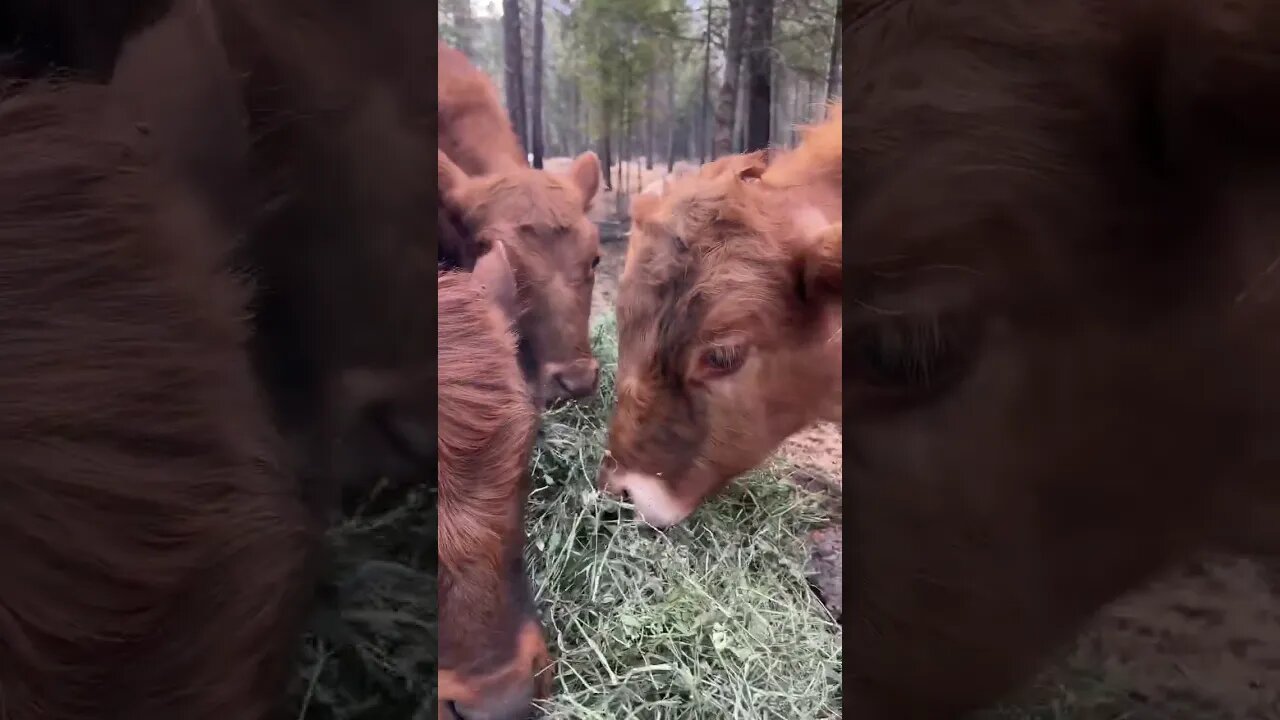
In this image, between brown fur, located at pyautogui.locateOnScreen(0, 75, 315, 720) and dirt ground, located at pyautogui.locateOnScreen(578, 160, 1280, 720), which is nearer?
brown fur, located at pyautogui.locateOnScreen(0, 75, 315, 720)

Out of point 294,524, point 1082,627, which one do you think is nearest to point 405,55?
point 294,524

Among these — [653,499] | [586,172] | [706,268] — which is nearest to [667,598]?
[653,499]

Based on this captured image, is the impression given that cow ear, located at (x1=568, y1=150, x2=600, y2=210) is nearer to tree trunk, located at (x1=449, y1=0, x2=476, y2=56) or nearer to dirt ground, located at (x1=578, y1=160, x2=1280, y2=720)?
tree trunk, located at (x1=449, y1=0, x2=476, y2=56)

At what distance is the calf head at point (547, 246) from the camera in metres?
0.88

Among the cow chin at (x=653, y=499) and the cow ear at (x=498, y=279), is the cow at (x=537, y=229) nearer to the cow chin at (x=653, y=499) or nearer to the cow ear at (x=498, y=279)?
the cow ear at (x=498, y=279)

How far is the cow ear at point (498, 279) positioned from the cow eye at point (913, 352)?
39 centimetres

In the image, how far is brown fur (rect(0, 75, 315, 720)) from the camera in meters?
0.83

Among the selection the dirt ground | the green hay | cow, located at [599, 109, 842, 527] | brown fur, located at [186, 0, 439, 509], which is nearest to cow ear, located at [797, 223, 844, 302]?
cow, located at [599, 109, 842, 527]

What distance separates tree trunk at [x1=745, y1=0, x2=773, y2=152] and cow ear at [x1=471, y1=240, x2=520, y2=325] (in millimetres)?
296

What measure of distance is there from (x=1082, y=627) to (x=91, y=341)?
115cm

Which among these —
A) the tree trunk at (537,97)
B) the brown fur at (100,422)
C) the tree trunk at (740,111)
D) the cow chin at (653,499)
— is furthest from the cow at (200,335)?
the tree trunk at (740,111)

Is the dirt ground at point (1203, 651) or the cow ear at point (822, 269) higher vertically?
the cow ear at point (822, 269)

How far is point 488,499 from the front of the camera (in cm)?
89

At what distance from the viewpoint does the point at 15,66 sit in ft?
2.77
